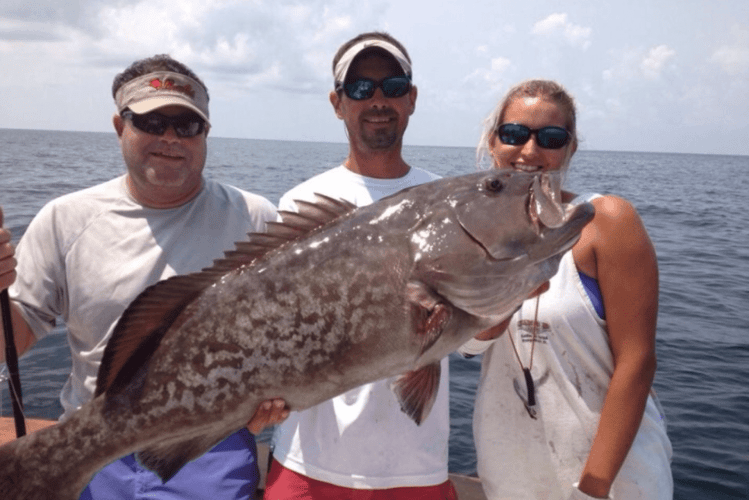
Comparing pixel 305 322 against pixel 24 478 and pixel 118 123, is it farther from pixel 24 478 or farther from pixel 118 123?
pixel 118 123

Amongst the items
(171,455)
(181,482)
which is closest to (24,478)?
(171,455)

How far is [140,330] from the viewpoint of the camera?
2.44 metres

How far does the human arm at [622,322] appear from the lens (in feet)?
8.87

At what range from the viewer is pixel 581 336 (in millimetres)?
2820

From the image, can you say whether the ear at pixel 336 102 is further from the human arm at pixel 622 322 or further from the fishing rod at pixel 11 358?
the fishing rod at pixel 11 358

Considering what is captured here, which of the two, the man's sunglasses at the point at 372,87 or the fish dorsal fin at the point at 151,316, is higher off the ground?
the man's sunglasses at the point at 372,87

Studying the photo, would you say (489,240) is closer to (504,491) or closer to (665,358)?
(504,491)

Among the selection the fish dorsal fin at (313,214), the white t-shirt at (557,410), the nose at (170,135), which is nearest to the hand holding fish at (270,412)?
the fish dorsal fin at (313,214)

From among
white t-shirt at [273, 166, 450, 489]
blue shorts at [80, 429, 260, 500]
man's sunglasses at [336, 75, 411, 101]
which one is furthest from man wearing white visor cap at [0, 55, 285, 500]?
man's sunglasses at [336, 75, 411, 101]

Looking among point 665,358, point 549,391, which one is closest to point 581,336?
point 549,391

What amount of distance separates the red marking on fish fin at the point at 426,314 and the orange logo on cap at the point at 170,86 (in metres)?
1.95

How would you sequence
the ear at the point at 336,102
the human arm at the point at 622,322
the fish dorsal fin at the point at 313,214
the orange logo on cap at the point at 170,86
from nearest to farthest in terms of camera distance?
the fish dorsal fin at the point at 313,214
the human arm at the point at 622,322
the orange logo on cap at the point at 170,86
the ear at the point at 336,102

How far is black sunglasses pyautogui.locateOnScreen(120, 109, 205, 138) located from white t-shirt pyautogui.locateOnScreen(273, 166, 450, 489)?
1706 mm

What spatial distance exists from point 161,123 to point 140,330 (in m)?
1.37
